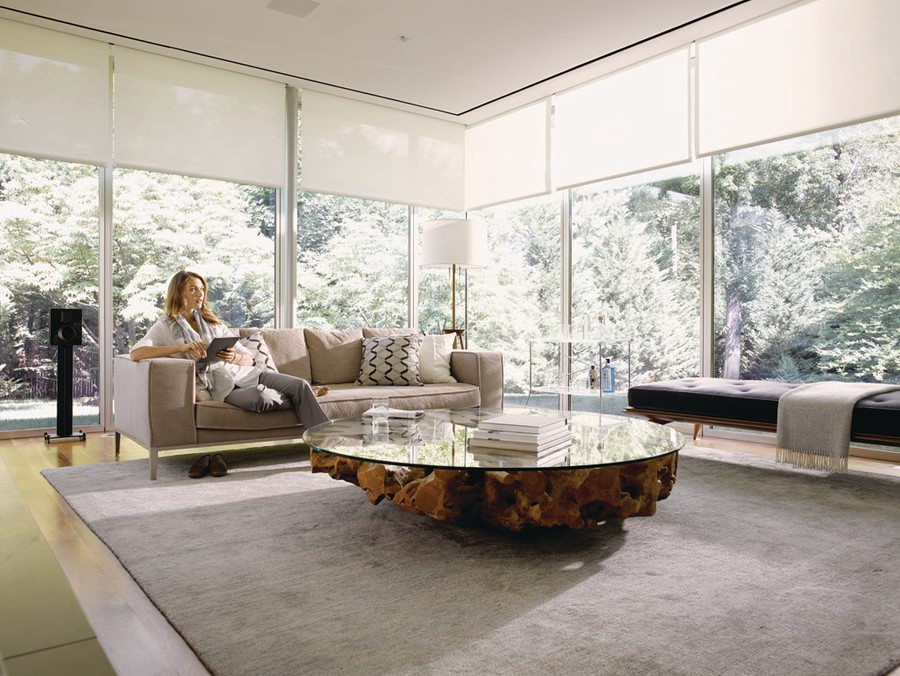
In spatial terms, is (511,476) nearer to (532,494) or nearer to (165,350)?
(532,494)

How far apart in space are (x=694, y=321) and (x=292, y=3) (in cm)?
358

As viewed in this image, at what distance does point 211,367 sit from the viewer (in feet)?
12.5

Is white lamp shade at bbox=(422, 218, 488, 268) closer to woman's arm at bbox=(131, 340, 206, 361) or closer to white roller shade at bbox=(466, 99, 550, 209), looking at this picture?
white roller shade at bbox=(466, 99, 550, 209)

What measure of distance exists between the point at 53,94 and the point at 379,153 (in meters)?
2.65

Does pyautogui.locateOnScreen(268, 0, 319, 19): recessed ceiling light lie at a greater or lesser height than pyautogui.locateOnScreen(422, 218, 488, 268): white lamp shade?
greater

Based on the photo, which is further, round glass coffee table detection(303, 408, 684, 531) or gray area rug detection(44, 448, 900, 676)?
round glass coffee table detection(303, 408, 684, 531)

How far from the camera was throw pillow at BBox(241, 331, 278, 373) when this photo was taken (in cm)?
425

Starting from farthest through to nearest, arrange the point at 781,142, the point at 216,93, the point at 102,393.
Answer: the point at 216,93 → the point at 102,393 → the point at 781,142

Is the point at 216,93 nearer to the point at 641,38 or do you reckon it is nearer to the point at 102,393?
the point at 102,393

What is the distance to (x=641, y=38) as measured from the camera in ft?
15.9

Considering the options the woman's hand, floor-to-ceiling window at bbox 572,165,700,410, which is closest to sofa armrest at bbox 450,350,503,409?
floor-to-ceiling window at bbox 572,165,700,410

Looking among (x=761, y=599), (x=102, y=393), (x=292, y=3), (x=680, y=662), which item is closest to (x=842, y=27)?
(x=292, y=3)

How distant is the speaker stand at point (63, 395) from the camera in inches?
182

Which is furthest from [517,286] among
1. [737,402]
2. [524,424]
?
[524,424]
